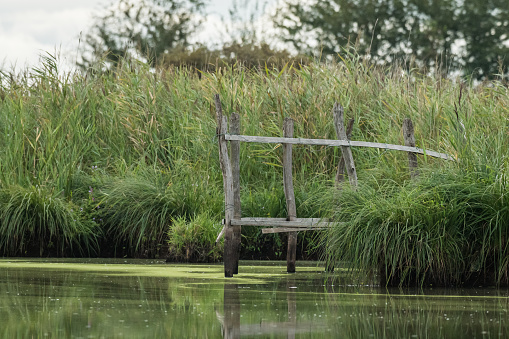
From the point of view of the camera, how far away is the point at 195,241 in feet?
35.7

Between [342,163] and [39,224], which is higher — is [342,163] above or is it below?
above

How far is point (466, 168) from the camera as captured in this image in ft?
26.8

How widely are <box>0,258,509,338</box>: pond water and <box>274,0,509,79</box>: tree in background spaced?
26.3m

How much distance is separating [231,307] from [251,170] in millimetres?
6712

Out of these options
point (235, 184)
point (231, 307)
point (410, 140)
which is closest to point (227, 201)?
point (235, 184)

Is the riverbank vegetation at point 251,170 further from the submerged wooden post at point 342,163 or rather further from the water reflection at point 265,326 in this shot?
the water reflection at point 265,326

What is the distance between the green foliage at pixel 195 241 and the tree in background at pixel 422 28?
23608 millimetres

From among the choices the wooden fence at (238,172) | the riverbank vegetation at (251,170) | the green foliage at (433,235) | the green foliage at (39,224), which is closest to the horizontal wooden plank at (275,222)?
the wooden fence at (238,172)

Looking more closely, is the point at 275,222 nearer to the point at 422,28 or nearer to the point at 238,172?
the point at 238,172

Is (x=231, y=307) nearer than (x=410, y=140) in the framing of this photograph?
Yes

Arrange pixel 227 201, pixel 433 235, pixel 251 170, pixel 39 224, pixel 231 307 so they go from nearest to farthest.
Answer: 1. pixel 231 307
2. pixel 433 235
3. pixel 227 201
4. pixel 39 224
5. pixel 251 170

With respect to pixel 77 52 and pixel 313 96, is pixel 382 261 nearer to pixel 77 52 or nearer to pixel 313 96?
pixel 313 96

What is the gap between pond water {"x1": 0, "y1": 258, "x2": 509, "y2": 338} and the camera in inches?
199

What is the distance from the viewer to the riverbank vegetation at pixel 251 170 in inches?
304
